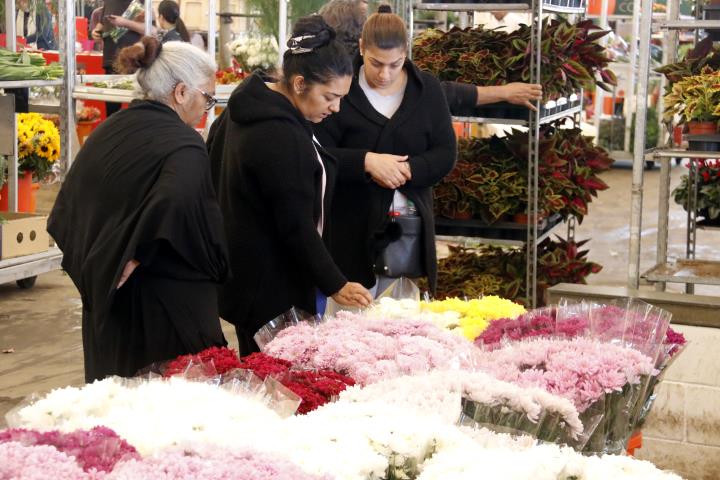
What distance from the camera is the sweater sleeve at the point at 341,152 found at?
3.79m

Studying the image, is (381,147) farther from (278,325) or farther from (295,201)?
(278,325)

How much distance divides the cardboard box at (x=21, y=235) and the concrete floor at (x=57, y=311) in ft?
1.23

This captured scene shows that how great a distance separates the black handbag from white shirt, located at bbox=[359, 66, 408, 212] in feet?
0.16

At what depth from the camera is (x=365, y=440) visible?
165cm

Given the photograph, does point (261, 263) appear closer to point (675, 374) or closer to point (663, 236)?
point (675, 374)

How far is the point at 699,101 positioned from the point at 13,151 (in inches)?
149

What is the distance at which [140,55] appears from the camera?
9.63ft

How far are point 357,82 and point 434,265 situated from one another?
719mm

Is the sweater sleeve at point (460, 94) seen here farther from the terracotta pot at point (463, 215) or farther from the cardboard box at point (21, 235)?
the cardboard box at point (21, 235)

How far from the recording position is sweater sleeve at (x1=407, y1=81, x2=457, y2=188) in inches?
152

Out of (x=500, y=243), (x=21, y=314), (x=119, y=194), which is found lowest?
(x=21, y=314)

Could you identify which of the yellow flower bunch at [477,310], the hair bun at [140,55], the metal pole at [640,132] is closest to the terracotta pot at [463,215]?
the metal pole at [640,132]

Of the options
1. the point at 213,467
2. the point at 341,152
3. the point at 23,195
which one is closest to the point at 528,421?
the point at 213,467

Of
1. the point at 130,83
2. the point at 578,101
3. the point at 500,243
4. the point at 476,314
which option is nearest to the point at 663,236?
the point at 500,243
